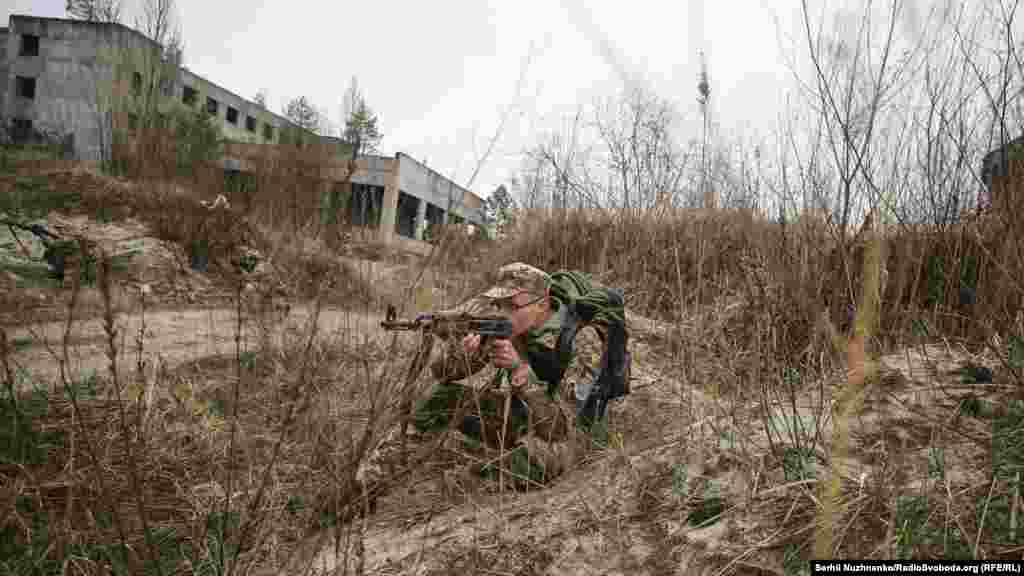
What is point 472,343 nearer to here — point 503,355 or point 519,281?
point 503,355

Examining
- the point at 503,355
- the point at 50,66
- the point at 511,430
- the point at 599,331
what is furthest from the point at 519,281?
the point at 50,66

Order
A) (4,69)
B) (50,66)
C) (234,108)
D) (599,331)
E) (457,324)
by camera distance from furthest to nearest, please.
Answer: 1. (234,108)
2. (4,69)
3. (50,66)
4. (599,331)
5. (457,324)

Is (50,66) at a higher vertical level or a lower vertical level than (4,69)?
higher

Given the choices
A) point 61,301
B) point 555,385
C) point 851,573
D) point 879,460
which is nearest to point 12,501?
point 851,573

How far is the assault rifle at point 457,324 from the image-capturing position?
58.5 inches

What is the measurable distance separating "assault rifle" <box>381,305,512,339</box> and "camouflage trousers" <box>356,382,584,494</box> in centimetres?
28

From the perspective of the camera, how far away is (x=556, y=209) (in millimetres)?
5742

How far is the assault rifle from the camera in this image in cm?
149

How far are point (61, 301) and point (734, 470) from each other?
5.65 m

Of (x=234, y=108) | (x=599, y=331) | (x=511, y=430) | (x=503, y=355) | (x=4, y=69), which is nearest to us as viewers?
(x=503, y=355)

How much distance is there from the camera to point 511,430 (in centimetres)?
215

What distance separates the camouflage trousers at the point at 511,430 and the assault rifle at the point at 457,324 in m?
0.28

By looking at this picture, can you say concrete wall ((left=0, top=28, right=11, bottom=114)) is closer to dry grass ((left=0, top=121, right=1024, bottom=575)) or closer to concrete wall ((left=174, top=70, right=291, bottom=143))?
concrete wall ((left=174, top=70, right=291, bottom=143))

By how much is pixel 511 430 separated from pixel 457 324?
2.08 ft
